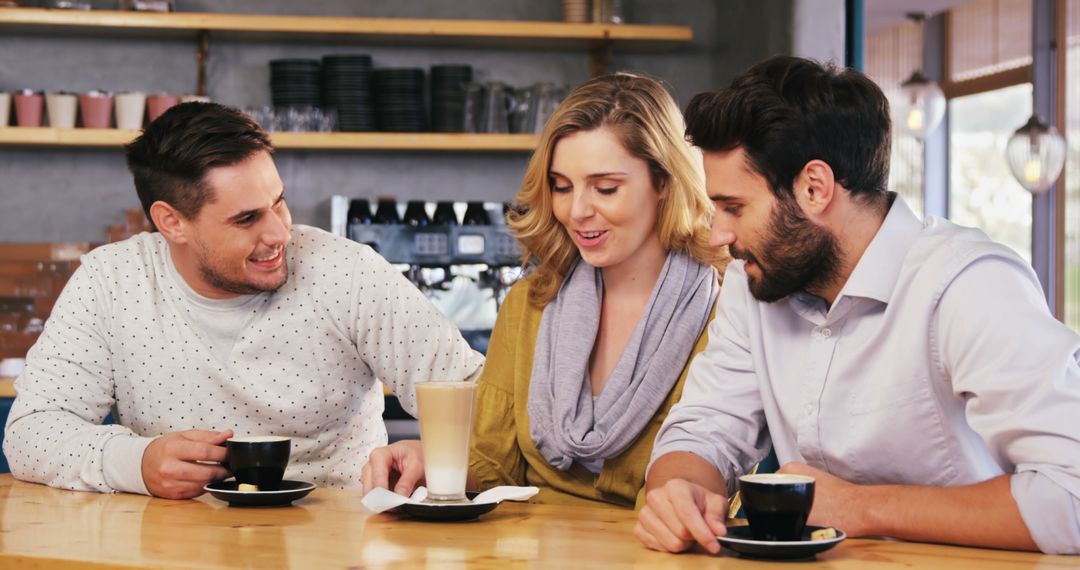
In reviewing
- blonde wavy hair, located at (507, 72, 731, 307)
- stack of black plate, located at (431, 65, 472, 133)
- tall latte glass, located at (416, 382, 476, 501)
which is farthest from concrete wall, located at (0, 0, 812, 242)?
tall latte glass, located at (416, 382, 476, 501)

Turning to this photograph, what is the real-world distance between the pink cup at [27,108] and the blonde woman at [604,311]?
2.66 meters

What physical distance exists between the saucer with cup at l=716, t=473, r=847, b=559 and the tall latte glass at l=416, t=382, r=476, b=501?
14.9 inches

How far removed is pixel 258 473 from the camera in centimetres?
168

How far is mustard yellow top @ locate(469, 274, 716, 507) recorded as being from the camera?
213 centimetres

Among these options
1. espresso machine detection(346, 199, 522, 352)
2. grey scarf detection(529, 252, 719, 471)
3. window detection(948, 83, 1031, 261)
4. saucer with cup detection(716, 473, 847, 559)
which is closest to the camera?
saucer with cup detection(716, 473, 847, 559)

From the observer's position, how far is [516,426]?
2.22 metres

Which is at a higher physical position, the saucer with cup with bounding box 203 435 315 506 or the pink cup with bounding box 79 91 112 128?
the pink cup with bounding box 79 91 112 128

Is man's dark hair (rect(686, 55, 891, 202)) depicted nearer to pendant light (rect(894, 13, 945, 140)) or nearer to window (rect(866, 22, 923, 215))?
pendant light (rect(894, 13, 945, 140))

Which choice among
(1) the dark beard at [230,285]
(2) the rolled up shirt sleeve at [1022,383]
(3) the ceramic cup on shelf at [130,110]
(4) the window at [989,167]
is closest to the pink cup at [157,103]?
(3) the ceramic cup on shelf at [130,110]

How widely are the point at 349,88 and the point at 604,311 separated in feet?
7.88

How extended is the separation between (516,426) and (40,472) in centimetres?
81

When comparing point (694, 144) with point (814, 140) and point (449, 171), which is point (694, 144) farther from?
point (449, 171)

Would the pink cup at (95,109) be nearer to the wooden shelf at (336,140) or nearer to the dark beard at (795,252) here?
the wooden shelf at (336,140)

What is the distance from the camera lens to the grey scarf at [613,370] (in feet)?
6.91
